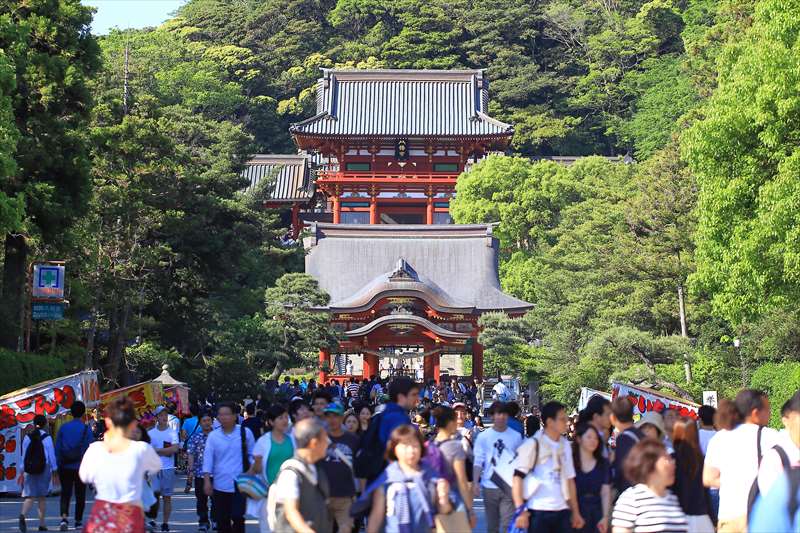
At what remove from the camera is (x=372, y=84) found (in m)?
52.5

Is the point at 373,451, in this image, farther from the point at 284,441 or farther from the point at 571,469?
the point at 571,469

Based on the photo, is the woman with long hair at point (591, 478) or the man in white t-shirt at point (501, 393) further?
the man in white t-shirt at point (501, 393)

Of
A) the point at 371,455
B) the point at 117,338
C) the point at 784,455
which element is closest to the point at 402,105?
the point at 117,338

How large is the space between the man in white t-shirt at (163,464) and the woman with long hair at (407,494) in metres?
5.38

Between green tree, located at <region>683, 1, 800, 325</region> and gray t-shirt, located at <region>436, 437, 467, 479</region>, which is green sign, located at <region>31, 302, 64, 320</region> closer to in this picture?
green tree, located at <region>683, 1, 800, 325</region>

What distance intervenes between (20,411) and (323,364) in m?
20.6

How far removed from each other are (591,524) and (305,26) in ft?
189

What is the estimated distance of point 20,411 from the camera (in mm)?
15109

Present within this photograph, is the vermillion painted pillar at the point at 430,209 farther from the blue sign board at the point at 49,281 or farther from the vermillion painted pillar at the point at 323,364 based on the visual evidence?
the blue sign board at the point at 49,281

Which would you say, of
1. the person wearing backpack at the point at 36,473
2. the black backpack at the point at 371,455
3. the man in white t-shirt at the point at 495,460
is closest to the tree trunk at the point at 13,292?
the person wearing backpack at the point at 36,473

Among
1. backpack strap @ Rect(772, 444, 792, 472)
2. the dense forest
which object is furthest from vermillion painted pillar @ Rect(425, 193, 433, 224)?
backpack strap @ Rect(772, 444, 792, 472)

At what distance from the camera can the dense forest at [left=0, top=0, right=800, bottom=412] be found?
19.6m

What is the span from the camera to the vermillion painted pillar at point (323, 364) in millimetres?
35469

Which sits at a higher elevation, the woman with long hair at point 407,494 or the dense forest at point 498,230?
the dense forest at point 498,230
